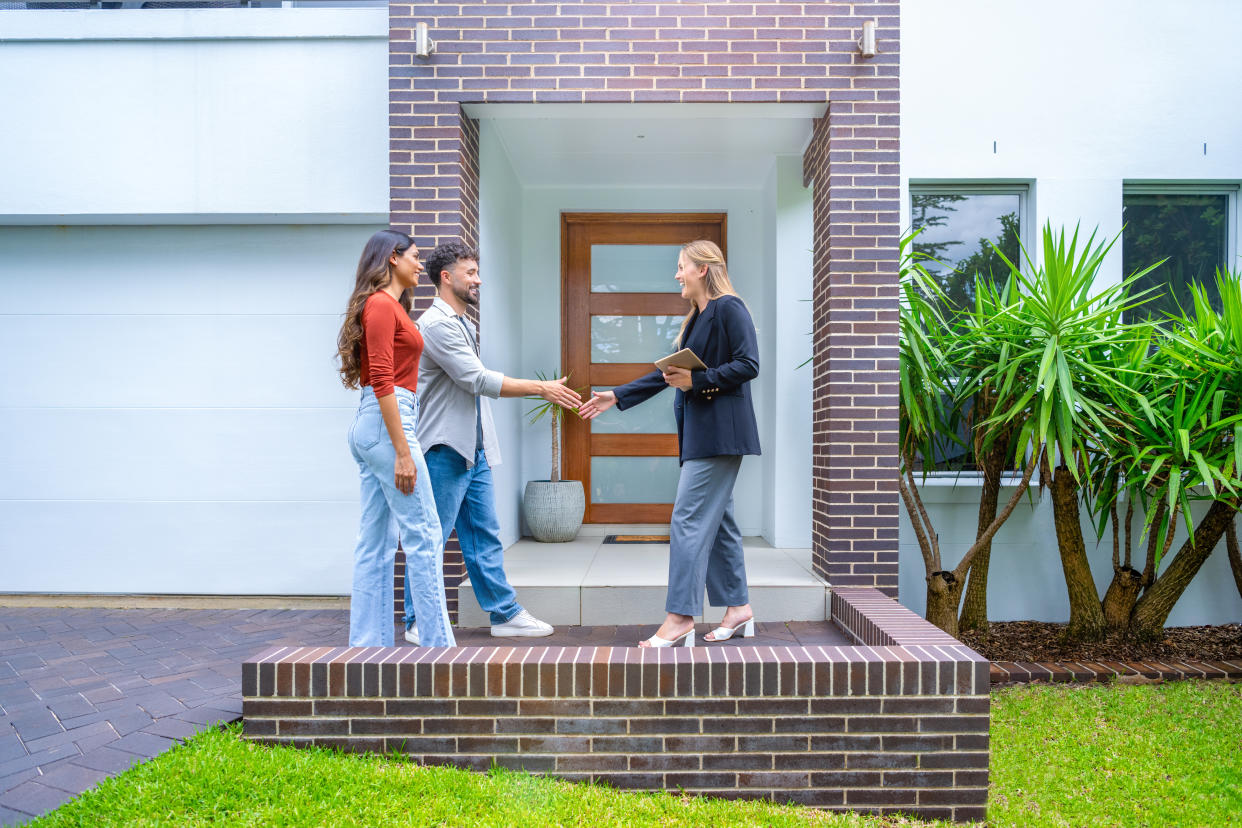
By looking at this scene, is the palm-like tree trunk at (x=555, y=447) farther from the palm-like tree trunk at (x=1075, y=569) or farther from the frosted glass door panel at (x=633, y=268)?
the palm-like tree trunk at (x=1075, y=569)

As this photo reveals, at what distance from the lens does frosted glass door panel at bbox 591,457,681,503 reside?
633 centimetres

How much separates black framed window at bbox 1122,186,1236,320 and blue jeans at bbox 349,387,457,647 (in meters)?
4.90

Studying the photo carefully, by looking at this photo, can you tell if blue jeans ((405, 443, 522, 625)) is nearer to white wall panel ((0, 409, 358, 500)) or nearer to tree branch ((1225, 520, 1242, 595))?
white wall panel ((0, 409, 358, 500))

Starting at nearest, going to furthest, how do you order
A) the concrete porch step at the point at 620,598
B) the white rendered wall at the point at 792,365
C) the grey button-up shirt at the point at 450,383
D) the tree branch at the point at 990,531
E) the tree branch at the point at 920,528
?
1. the grey button-up shirt at the point at 450,383
2. the concrete porch step at the point at 620,598
3. the tree branch at the point at 990,531
4. the tree branch at the point at 920,528
5. the white rendered wall at the point at 792,365

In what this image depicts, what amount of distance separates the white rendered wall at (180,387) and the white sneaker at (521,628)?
193cm

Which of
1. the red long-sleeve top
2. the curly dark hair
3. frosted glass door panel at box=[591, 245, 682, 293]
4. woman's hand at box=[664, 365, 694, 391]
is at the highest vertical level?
frosted glass door panel at box=[591, 245, 682, 293]

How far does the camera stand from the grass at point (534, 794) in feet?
7.50

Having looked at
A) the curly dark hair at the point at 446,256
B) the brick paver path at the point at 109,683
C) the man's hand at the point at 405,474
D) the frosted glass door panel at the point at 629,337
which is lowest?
the brick paver path at the point at 109,683

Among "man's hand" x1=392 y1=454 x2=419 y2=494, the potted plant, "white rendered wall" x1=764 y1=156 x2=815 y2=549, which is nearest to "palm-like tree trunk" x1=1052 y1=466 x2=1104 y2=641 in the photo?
"white rendered wall" x1=764 y1=156 x2=815 y2=549

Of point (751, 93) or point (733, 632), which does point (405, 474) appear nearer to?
point (733, 632)

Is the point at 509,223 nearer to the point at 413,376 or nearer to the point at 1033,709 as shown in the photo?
the point at 413,376

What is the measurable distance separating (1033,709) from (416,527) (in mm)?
2880

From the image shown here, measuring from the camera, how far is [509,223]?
563 centimetres

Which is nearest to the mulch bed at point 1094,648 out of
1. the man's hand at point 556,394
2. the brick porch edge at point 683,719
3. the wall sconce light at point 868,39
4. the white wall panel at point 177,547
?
the brick porch edge at point 683,719
